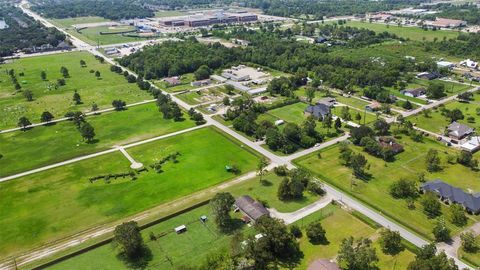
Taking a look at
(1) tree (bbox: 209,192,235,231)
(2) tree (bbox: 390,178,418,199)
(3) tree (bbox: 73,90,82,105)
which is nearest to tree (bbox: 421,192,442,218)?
(2) tree (bbox: 390,178,418,199)

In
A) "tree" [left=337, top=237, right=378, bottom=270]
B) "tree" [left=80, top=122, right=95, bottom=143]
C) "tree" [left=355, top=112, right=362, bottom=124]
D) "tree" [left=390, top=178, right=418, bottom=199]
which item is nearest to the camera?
"tree" [left=337, top=237, right=378, bottom=270]

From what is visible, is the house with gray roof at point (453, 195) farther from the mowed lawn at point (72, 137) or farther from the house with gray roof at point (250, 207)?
the mowed lawn at point (72, 137)

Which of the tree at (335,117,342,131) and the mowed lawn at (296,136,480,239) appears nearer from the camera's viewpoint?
the mowed lawn at (296,136,480,239)

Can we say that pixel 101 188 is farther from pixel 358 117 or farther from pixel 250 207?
pixel 358 117

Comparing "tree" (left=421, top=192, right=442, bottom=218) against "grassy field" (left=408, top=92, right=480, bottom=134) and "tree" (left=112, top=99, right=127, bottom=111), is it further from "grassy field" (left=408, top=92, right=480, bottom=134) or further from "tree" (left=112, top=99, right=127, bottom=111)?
"tree" (left=112, top=99, right=127, bottom=111)

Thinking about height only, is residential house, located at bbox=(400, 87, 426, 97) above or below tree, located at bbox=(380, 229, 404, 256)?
above

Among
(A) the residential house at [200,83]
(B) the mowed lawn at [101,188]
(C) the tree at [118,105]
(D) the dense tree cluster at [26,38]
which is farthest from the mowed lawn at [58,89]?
(B) the mowed lawn at [101,188]

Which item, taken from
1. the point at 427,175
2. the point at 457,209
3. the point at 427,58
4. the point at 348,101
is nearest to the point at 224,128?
the point at 348,101
